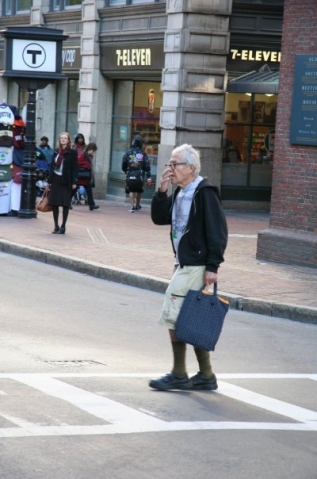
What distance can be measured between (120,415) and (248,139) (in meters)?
21.3

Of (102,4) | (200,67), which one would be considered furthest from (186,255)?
(102,4)

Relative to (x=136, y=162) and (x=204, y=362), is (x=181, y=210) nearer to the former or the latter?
(x=204, y=362)

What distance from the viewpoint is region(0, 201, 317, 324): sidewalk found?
13.6 metres

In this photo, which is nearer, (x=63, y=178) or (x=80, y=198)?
(x=63, y=178)

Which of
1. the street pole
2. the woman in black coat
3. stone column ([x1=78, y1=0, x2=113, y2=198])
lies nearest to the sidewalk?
the woman in black coat

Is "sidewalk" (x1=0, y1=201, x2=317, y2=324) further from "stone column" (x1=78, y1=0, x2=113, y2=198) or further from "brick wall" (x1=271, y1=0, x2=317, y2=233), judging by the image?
"stone column" (x1=78, y1=0, x2=113, y2=198)

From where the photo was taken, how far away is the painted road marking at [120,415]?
7023 mm

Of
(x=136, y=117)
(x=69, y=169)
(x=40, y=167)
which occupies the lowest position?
(x=40, y=167)

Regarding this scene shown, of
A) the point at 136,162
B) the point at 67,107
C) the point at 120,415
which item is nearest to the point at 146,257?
the point at 136,162

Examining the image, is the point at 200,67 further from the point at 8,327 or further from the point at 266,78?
the point at 8,327

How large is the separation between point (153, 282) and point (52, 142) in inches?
812

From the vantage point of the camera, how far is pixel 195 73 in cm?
2672

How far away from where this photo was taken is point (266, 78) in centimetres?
2683

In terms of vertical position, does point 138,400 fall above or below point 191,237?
below
